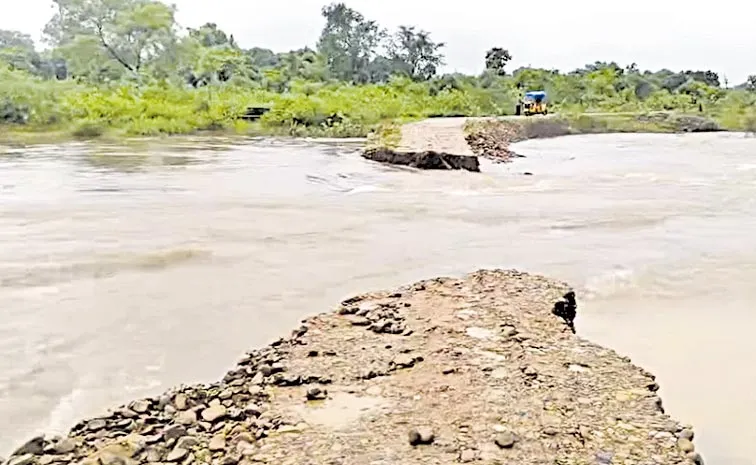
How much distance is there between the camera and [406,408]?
12.4 feet

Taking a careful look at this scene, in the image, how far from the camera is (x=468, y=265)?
802 centimetres

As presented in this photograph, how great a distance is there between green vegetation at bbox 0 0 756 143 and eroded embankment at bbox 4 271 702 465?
629 inches

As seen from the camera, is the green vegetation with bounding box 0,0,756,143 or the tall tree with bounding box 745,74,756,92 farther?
the tall tree with bounding box 745,74,756,92

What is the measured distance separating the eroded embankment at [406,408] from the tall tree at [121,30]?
36037 mm

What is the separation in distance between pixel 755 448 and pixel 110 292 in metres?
4.80

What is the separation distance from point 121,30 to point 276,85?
24.2 ft

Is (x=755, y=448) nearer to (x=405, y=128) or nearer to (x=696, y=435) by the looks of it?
(x=696, y=435)

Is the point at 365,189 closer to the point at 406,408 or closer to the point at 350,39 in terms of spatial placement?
the point at 406,408

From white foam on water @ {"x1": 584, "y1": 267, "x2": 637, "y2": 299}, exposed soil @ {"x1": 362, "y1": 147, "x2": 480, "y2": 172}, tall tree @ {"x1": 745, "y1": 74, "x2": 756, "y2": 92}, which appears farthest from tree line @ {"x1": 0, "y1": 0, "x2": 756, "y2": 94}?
white foam on water @ {"x1": 584, "y1": 267, "x2": 637, "y2": 299}

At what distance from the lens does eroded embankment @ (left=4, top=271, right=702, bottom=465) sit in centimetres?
334

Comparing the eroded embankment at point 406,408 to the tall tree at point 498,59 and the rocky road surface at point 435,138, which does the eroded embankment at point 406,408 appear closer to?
the rocky road surface at point 435,138

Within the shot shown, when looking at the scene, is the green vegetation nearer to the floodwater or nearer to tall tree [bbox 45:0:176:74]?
tall tree [bbox 45:0:176:74]

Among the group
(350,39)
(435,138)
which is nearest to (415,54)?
(350,39)

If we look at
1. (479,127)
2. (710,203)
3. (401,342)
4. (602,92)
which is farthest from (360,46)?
(401,342)
